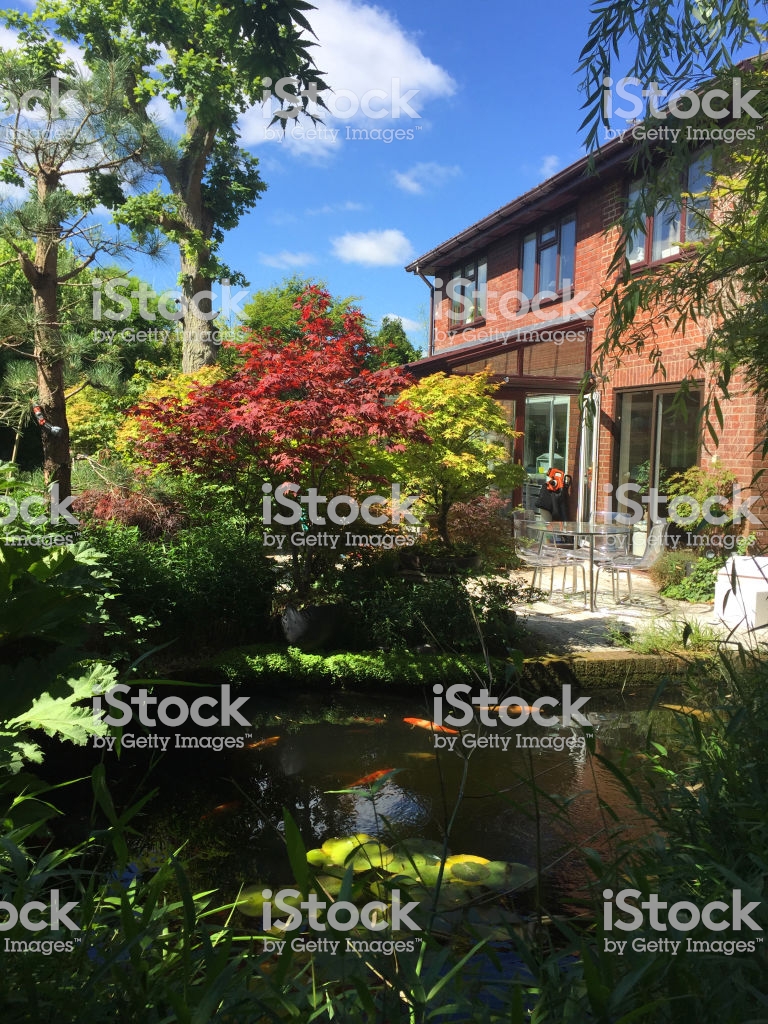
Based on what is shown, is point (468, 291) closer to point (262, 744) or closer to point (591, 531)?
point (591, 531)

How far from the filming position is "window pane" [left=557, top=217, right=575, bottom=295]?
45.0ft

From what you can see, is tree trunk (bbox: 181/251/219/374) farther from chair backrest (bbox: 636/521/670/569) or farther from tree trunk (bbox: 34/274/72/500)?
chair backrest (bbox: 636/521/670/569)

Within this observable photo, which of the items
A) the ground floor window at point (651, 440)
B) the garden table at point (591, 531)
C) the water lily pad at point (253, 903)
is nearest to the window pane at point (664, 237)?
the ground floor window at point (651, 440)

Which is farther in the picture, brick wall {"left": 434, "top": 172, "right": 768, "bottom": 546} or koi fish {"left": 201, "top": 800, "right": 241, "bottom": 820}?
brick wall {"left": 434, "top": 172, "right": 768, "bottom": 546}

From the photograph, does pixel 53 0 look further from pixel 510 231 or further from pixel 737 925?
pixel 737 925

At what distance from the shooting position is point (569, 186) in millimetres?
12719

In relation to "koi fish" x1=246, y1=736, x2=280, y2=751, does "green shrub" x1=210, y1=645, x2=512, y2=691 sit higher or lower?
higher

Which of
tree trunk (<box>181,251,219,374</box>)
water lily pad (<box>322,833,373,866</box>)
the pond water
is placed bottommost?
the pond water

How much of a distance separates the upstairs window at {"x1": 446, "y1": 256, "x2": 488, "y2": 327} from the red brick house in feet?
0.36

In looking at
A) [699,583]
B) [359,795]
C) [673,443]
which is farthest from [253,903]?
[673,443]

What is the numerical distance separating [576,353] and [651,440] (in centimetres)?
242

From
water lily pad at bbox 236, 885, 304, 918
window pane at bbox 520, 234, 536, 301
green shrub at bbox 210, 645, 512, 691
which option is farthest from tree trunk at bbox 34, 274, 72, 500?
window pane at bbox 520, 234, 536, 301

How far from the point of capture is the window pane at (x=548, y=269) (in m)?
14.3

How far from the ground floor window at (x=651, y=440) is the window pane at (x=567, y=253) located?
9.96 ft
